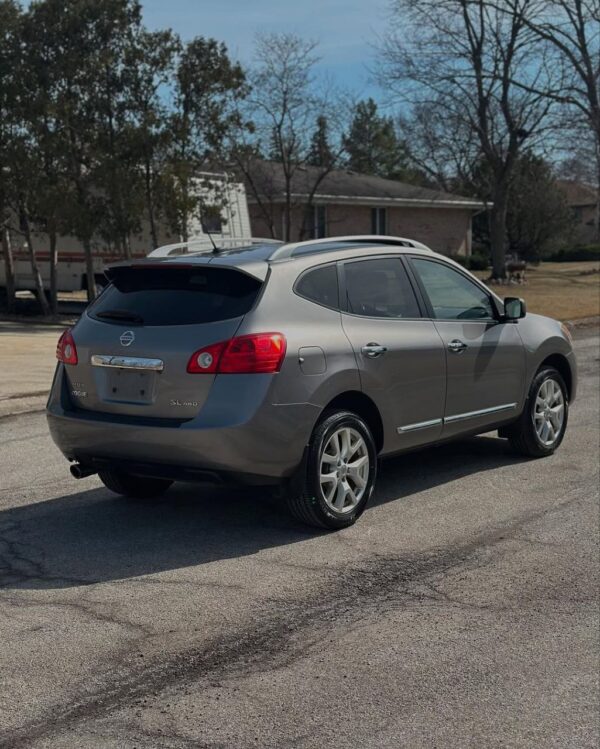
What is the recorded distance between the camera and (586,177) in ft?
170

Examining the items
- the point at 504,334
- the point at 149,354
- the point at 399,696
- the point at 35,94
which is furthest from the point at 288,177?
the point at 399,696

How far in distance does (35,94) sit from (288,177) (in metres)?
9.99

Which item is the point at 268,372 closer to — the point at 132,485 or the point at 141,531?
the point at 141,531

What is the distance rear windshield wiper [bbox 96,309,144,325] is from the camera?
20.0ft

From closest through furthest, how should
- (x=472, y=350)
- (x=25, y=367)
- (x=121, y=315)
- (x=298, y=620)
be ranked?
(x=298, y=620) → (x=121, y=315) → (x=472, y=350) → (x=25, y=367)

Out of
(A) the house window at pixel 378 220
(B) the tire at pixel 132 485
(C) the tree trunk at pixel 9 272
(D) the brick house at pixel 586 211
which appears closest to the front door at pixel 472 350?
(B) the tire at pixel 132 485

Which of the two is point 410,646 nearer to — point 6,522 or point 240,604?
point 240,604

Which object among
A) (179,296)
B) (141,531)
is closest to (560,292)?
(179,296)

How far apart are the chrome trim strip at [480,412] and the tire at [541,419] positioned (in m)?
0.30

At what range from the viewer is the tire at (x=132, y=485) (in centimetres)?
686

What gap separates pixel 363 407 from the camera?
6.47 m

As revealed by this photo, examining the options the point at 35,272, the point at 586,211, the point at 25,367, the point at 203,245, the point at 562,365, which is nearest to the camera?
the point at 203,245

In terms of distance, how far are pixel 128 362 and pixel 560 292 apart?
27.2m

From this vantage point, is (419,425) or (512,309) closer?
(419,425)
